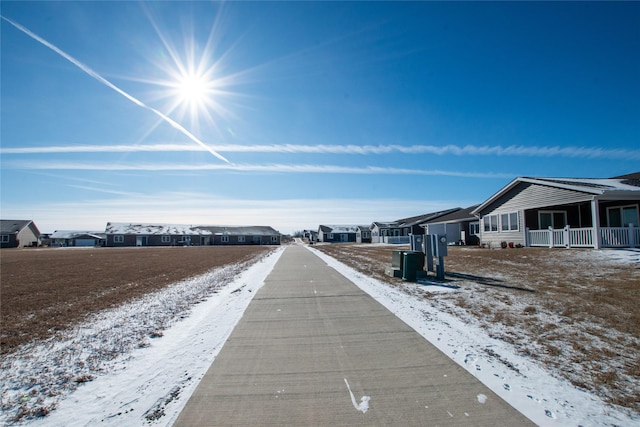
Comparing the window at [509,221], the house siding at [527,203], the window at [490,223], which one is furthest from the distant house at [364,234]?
the window at [509,221]

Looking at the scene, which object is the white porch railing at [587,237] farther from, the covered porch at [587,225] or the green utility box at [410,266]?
the green utility box at [410,266]

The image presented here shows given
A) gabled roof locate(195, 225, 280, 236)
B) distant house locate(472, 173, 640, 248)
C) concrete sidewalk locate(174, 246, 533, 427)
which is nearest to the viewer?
concrete sidewalk locate(174, 246, 533, 427)

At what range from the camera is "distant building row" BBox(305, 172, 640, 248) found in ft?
49.1

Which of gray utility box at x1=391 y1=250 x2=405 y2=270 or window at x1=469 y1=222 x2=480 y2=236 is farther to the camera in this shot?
window at x1=469 y1=222 x2=480 y2=236

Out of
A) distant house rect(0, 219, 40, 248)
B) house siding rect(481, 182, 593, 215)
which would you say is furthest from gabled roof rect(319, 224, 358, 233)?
distant house rect(0, 219, 40, 248)

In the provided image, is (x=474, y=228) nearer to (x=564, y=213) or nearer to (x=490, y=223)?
(x=490, y=223)

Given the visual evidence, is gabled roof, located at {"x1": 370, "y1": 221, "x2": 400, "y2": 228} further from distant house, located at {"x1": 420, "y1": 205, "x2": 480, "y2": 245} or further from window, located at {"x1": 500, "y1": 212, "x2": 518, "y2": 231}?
window, located at {"x1": 500, "y1": 212, "x2": 518, "y2": 231}

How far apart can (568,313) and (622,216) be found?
16.7 m

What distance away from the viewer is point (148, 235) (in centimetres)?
7075

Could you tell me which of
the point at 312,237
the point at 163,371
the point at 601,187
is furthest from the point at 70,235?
the point at 601,187

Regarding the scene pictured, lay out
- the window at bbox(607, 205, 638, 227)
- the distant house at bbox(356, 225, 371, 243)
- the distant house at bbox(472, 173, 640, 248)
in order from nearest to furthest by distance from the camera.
Result: 1. the distant house at bbox(472, 173, 640, 248)
2. the window at bbox(607, 205, 638, 227)
3. the distant house at bbox(356, 225, 371, 243)

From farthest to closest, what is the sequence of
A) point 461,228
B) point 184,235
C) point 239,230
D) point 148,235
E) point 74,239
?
point 239,230 → point 74,239 → point 184,235 → point 148,235 → point 461,228

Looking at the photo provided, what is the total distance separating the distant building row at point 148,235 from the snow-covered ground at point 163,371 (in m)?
71.6

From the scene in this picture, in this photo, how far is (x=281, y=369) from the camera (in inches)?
153
